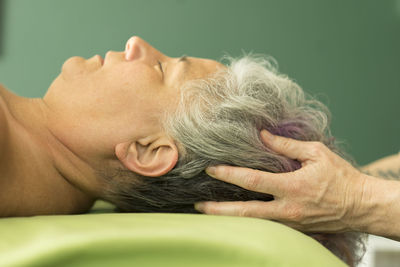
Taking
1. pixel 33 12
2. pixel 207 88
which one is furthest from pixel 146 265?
pixel 33 12

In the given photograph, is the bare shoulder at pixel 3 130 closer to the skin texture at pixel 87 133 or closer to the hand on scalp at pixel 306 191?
the skin texture at pixel 87 133

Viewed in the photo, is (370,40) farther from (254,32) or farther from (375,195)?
(375,195)

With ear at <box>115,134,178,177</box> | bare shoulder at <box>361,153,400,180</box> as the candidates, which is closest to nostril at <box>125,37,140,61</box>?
ear at <box>115,134,178,177</box>

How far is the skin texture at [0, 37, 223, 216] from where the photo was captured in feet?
3.94

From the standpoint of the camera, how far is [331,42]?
9.91 ft

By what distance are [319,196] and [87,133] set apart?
0.64m

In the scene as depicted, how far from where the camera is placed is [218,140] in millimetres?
1225

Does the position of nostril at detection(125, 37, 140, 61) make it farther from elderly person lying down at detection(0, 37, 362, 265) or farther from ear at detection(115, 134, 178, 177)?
ear at detection(115, 134, 178, 177)

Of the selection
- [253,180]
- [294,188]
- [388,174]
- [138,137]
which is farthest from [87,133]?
[388,174]

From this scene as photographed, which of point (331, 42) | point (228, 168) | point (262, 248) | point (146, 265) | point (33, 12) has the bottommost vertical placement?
point (146, 265)

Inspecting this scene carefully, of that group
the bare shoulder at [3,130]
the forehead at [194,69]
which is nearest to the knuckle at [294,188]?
the forehead at [194,69]

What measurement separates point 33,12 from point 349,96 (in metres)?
2.07

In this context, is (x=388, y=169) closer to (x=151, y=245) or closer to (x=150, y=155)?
(x=150, y=155)

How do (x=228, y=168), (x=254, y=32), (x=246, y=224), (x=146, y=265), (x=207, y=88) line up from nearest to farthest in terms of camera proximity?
(x=146, y=265), (x=246, y=224), (x=228, y=168), (x=207, y=88), (x=254, y=32)
